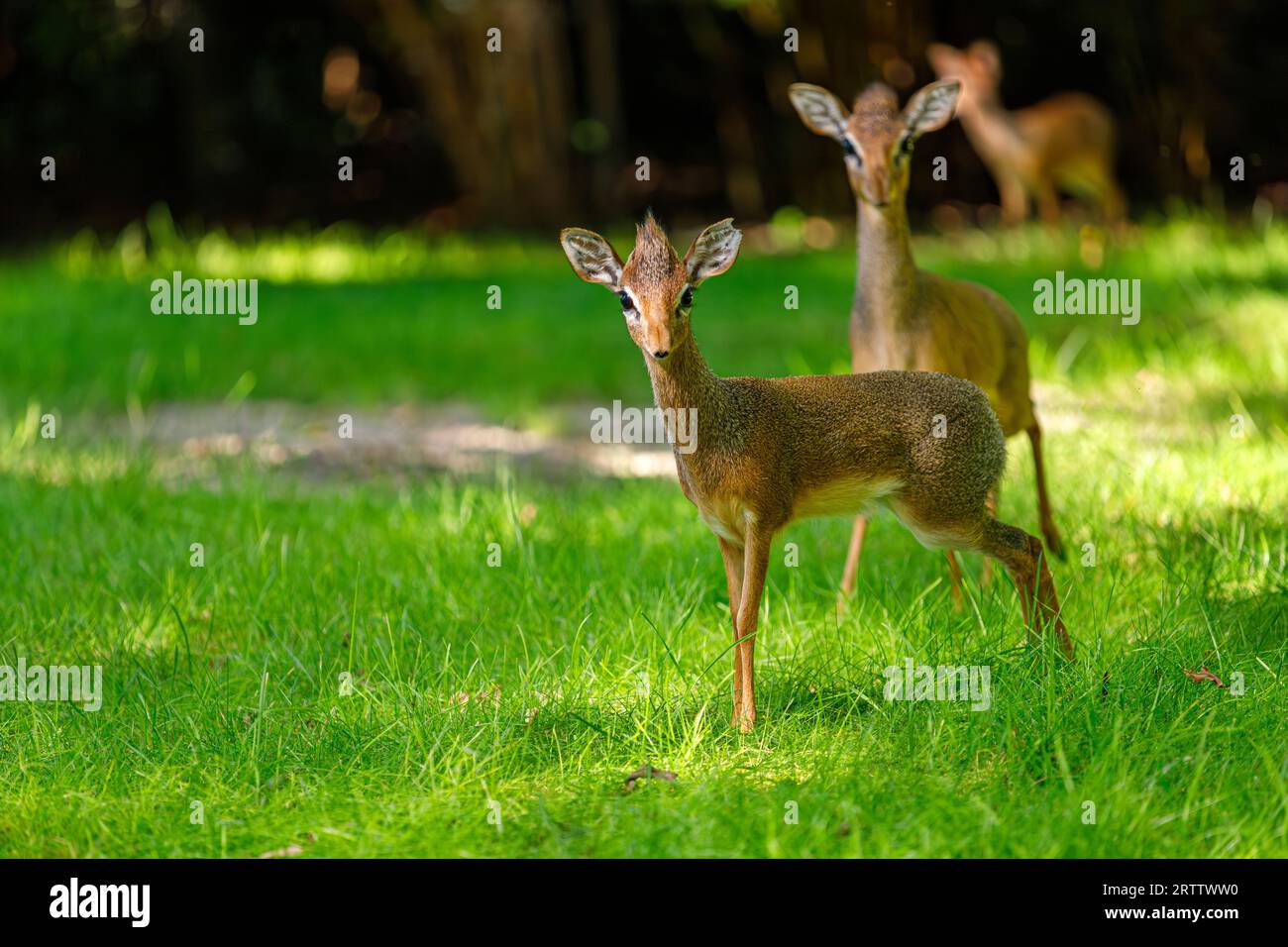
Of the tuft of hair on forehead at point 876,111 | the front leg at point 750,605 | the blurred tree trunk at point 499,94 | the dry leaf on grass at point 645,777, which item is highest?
the blurred tree trunk at point 499,94

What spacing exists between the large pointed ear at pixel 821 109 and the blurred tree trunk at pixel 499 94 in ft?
27.6

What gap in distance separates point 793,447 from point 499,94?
10001mm

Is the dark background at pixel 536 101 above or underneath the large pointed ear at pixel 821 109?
above

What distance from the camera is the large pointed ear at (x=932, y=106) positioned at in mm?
4836

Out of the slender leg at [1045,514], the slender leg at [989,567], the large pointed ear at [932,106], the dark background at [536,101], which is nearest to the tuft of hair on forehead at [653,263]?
the slender leg at [989,567]

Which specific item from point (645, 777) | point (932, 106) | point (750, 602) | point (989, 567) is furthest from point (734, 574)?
point (932, 106)

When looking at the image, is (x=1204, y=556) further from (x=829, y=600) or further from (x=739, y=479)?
(x=739, y=479)

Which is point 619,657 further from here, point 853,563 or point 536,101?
point 536,101

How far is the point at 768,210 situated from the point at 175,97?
6.01m

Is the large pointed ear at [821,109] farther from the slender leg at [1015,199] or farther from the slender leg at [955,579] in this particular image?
the slender leg at [1015,199]

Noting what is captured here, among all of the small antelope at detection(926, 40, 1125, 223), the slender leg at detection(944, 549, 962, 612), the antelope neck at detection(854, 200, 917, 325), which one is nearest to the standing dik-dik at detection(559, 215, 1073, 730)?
the slender leg at detection(944, 549, 962, 612)

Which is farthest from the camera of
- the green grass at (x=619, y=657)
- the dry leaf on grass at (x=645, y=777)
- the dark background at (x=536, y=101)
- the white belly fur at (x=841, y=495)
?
the dark background at (x=536, y=101)

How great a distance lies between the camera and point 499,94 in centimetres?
1329

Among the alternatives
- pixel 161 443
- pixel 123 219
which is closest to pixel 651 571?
pixel 161 443
